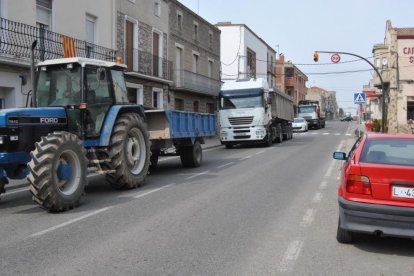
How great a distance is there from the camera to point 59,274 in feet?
15.7

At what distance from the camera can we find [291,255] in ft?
18.0

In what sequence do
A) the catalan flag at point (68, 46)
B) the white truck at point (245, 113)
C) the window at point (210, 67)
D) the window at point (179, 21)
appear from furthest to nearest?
the window at point (210, 67) < the window at point (179, 21) < the white truck at point (245, 113) < the catalan flag at point (68, 46)

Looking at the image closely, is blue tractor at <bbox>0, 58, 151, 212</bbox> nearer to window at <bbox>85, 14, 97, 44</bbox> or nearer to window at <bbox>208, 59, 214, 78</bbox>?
window at <bbox>85, 14, 97, 44</bbox>

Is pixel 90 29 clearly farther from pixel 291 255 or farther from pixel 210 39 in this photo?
pixel 291 255

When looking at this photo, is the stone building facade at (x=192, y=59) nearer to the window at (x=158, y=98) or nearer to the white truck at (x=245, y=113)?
the window at (x=158, y=98)

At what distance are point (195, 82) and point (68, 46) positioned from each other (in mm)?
15376

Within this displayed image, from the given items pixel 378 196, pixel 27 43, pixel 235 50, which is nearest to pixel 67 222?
pixel 378 196

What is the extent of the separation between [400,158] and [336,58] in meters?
29.9

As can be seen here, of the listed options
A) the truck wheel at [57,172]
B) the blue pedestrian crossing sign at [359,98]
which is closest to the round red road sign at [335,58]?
the blue pedestrian crossing sign at [359,98]

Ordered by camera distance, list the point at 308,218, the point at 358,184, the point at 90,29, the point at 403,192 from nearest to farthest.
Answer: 1. the point at 403,192
2. the point at 358,184
3. the point at 308,218
4. the point at 90,29

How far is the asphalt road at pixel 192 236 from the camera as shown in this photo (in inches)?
200

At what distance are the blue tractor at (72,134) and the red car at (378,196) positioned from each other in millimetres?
4566

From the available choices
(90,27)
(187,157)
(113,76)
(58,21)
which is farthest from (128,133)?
(90,27)

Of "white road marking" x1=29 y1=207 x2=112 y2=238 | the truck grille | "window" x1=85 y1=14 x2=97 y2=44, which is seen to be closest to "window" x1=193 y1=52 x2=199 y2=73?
the truck grille
